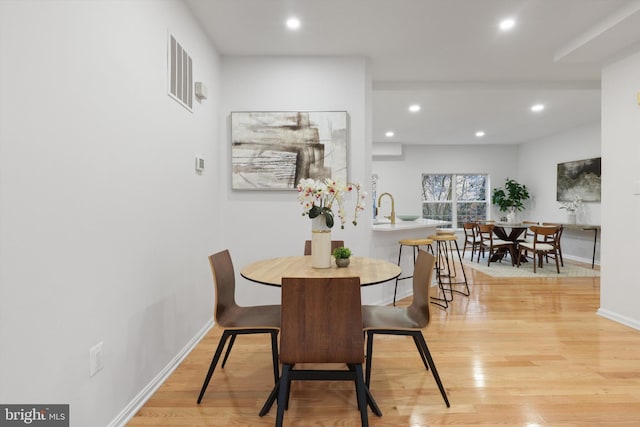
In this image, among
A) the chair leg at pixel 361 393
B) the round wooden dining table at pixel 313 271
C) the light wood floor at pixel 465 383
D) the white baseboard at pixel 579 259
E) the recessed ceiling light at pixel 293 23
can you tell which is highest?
the recessed ceiling light at pixel 293 23

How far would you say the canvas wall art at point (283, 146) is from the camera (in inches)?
139

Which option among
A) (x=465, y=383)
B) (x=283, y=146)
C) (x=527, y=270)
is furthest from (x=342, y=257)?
(x=527, y=270)

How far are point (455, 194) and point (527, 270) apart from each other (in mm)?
3702

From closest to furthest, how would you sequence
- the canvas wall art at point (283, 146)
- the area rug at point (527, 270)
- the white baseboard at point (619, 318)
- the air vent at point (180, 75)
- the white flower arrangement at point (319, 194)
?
the white flower arrangement at point (319, 194) < the air vent at point (180, 75) < the white baseboard at point (619, 318) < the canvas wall art at point (283, 146) < the area rug at point (527, 270)

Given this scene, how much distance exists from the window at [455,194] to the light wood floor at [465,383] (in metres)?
6.11

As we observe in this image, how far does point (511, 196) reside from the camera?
8.57 meters

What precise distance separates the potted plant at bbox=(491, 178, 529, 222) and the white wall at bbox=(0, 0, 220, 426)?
326 inches

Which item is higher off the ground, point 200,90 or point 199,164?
point 200,90

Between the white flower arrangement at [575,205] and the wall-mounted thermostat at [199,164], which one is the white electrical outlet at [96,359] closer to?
the wall-mounted thermostat at [199,164]

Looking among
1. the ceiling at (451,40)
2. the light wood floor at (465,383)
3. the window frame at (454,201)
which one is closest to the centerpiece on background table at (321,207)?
the light wood floor at (465,383)

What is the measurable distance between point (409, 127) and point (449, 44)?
3759 mm

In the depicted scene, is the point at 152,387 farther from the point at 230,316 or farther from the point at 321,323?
the point at 321,323

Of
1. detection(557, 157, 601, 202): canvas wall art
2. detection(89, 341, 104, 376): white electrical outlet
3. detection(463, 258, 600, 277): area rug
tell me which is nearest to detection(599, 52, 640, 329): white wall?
detection(463, 258, 600, 277): area rug

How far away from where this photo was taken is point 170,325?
2.44 meters
